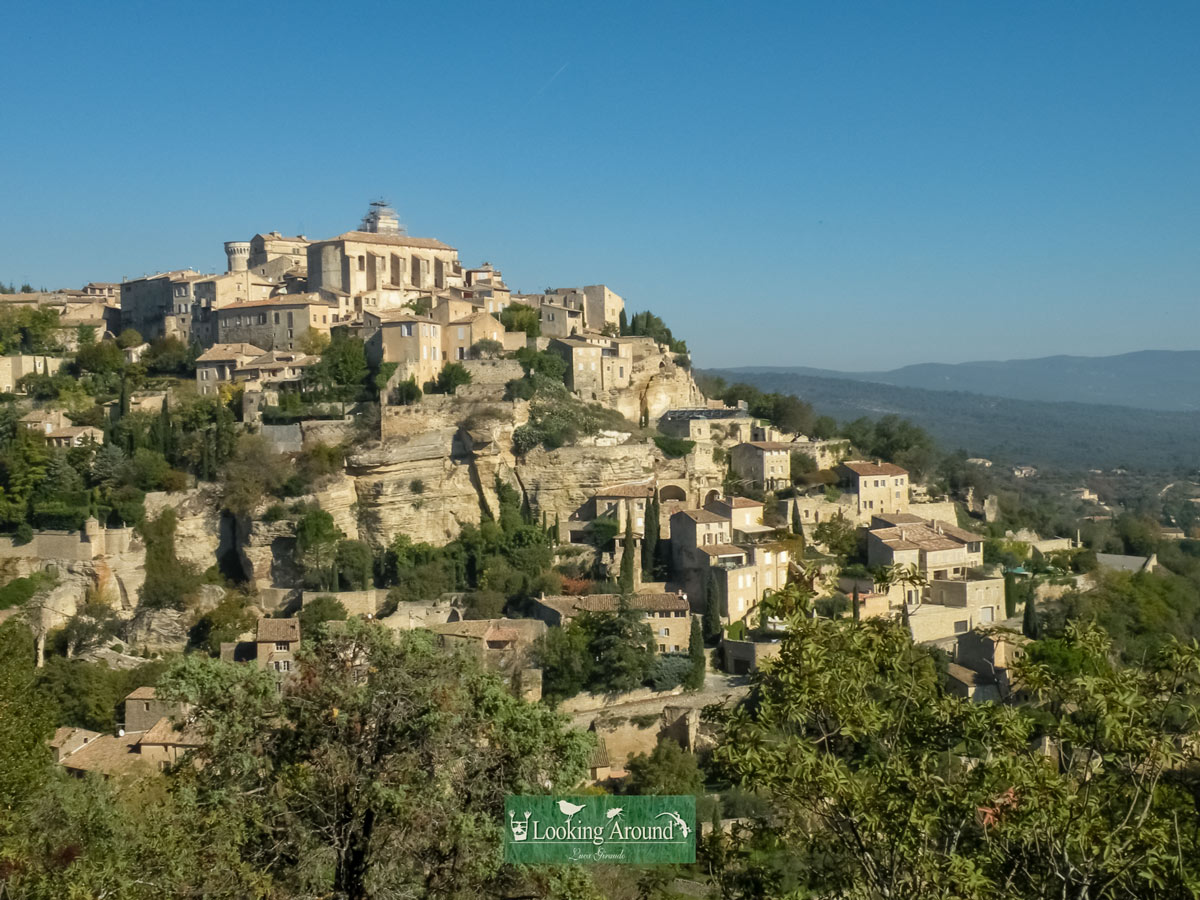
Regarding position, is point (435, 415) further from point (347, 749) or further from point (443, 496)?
point (347, 749)

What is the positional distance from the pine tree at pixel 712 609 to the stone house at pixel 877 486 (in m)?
7.78

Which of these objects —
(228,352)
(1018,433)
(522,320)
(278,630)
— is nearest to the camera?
(278,630)

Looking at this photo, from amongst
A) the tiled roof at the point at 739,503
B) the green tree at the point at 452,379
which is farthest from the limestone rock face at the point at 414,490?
the tiled roof at the point at 739,503

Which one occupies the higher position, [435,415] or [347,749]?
[435,415]

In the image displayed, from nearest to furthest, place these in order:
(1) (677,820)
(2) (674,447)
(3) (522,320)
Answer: (1) (677,820) < (2) (674,447) < (3) (522,320)

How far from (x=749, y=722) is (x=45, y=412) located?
1476 inches

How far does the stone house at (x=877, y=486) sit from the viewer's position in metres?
39.4

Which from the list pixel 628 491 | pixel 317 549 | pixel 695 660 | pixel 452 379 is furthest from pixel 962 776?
pixel 452 379

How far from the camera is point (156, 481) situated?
36.7 metres

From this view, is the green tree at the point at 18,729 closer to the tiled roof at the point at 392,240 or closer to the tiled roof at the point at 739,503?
the tiled roof at the point at 739,503

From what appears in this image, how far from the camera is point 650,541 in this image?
35.6 m

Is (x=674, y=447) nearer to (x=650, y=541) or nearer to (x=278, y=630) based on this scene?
(x=650, y=541)

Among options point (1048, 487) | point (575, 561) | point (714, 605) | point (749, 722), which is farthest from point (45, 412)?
point (1048, 487)

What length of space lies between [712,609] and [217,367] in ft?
68.1
